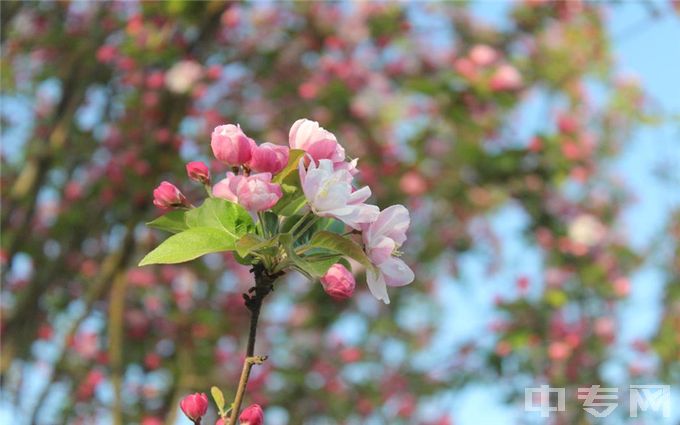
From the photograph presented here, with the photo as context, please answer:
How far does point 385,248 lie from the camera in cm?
113

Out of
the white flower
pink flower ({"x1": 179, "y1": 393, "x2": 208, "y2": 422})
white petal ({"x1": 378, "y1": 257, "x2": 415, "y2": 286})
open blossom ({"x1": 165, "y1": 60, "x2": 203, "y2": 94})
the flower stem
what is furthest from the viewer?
the white flower

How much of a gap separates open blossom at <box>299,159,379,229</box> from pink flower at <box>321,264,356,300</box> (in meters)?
0.06

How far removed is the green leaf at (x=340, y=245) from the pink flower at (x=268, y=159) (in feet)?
0.35

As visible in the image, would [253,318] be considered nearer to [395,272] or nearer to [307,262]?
[307,262]

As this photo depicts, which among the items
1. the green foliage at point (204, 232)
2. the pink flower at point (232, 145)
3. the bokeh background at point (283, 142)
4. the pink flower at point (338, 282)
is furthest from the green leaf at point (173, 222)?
the bokeh background at point (283, 142)

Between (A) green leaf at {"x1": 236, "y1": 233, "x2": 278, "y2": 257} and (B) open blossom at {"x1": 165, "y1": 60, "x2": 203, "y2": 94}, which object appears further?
(B) open blossom at {"x1": 165, "y1": 60, "x2": 203, "y2": 94}

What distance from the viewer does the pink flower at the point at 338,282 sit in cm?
109

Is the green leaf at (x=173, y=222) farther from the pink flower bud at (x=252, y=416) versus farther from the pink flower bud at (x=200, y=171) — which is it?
the pink flower bud at (x=252, y=416)

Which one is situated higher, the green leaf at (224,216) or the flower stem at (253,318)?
the green leaf at (224,216)

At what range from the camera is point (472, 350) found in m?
4.40

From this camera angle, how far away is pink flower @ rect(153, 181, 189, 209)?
1.17m

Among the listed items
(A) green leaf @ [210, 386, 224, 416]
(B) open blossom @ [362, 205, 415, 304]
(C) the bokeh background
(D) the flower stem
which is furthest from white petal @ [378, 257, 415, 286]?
(C) the bokeh background

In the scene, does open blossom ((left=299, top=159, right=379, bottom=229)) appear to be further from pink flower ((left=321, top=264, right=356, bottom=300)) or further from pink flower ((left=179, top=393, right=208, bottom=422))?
pink flower ((left=179, top=393, right=208, bottom=422))

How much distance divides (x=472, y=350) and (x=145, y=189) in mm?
1760
